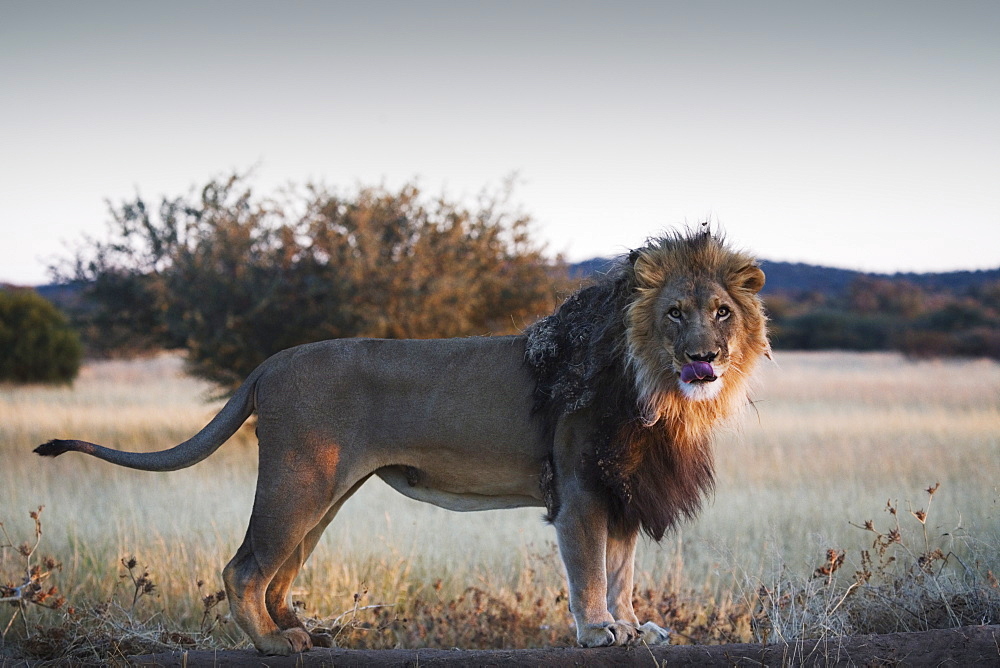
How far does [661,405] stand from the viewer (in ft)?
16.2

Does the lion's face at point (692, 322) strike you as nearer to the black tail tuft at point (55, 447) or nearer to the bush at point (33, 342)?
the black tail tuft at point (55, 447)

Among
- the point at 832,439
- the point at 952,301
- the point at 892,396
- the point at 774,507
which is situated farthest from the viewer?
the point at 952,301

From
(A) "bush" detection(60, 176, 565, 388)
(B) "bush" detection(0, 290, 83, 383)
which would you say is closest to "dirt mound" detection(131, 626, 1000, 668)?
(A) "bush" detection(60, 176, 565, 388)

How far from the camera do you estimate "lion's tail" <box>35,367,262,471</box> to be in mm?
5180

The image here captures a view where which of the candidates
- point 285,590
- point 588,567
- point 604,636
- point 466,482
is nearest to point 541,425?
point 466,482

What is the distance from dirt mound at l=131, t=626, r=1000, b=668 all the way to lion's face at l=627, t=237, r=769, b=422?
120 cm

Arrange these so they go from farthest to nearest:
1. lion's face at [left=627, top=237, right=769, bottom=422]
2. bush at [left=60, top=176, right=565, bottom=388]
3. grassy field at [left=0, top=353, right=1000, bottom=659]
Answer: bush at [left=60, top=176, right=565, bottom=388] < grassy field at [left=0, top=353, right=1000, bottom=659] < lion's face at [left=627, top=237, right=769, bottom=422]

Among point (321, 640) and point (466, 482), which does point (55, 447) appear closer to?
point (321, 640)

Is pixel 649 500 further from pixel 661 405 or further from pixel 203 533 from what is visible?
pixel 203 533

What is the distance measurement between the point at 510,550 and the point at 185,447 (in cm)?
410

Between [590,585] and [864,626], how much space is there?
2.23 m

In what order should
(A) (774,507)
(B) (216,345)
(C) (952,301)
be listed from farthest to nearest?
(C) (952,301), (B) (216,345), (A) (774,507)

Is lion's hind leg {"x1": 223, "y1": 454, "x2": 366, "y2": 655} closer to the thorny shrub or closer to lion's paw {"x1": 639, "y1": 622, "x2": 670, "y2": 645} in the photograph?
lion's paw {"x1": 639, "y1": 622, "x2": 670, "y2": 645}

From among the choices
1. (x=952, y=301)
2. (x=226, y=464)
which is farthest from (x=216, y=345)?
(x=952, y=301)
